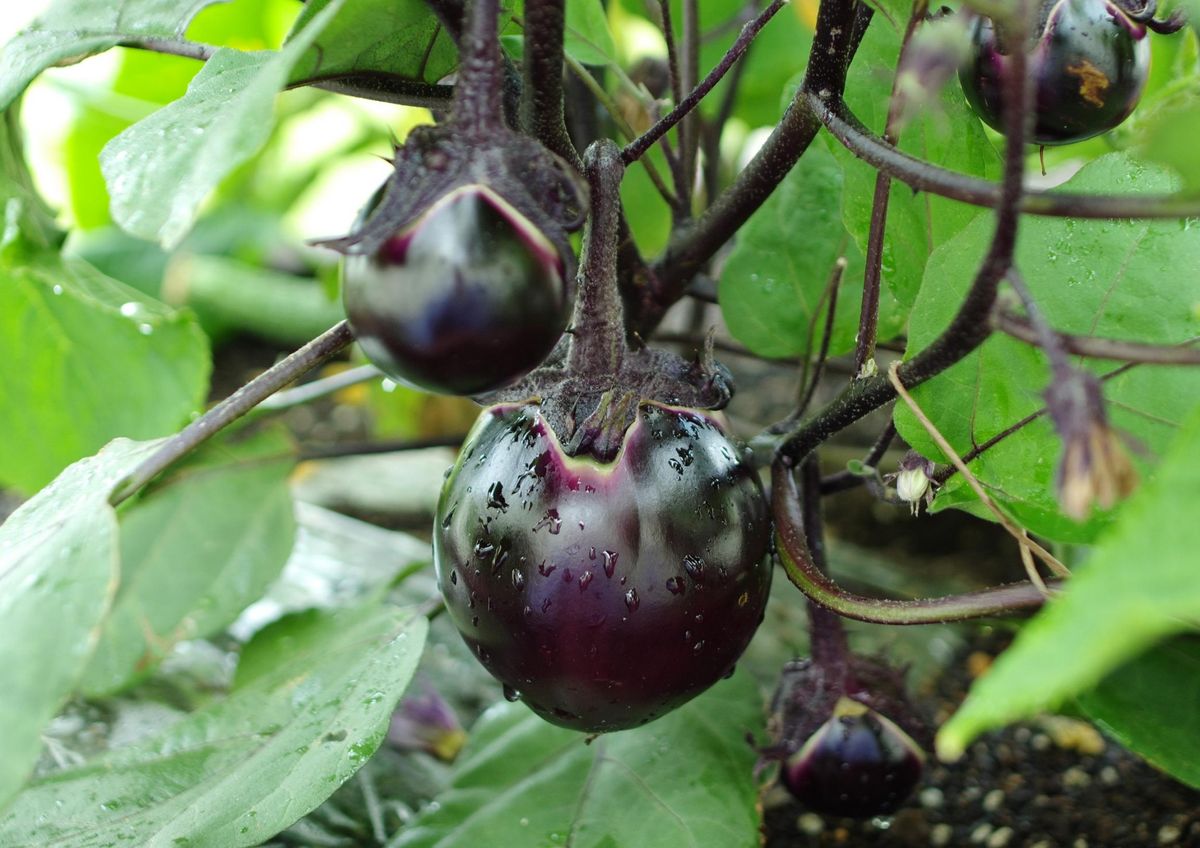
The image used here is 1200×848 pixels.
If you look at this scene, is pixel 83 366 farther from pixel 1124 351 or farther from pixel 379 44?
pixel 1124 351

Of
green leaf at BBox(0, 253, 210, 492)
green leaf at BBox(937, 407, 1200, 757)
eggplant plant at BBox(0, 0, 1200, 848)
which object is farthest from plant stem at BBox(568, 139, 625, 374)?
green leaf at BBox(0, 253, 210, 492)

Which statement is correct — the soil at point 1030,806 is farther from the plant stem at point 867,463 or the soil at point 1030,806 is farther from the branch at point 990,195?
the branch at point 990,195

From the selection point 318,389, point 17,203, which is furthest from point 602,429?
point 318,389

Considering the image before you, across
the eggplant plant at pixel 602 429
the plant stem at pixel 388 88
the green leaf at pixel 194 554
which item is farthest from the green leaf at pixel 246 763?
the plant stem at pixel 388 88

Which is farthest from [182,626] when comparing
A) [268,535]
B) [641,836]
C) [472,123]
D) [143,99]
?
[143,99]

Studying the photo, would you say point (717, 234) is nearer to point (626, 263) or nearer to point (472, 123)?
point (626, 263)

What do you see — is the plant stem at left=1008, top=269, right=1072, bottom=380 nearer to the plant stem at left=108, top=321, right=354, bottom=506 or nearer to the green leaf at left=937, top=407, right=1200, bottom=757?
the green leaf at left=937, top=407, right=1200, bottom=757
